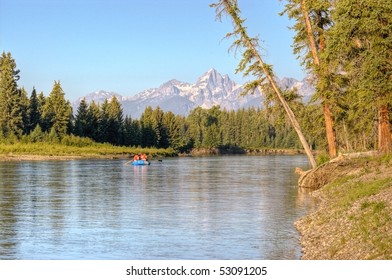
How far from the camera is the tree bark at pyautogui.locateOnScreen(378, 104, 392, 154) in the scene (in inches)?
1384

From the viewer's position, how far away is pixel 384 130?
35469mm

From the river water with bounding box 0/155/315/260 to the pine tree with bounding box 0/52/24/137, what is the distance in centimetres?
7170

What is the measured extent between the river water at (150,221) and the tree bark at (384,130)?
5343 mm

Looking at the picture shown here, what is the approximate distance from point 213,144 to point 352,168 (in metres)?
154

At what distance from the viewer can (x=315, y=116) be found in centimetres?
5041

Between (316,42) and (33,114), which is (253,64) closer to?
(316,42)

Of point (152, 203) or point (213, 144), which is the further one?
point (213, 144)

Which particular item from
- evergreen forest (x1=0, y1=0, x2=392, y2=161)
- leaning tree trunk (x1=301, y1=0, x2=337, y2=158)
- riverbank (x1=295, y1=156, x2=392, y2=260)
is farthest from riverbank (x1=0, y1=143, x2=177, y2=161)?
riverbank (x1=295, y1=156, x2=392, y2=260)

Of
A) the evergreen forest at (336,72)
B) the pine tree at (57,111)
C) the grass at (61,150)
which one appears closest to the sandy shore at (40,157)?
the grass at (61,150)

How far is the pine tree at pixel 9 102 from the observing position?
368ft

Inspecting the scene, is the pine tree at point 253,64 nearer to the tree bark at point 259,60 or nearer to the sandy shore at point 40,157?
the tree bark at point 259,60

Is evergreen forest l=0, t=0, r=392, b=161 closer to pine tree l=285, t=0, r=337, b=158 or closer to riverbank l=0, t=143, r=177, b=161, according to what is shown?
pine tree l=285, t=0, r=337, b=158
